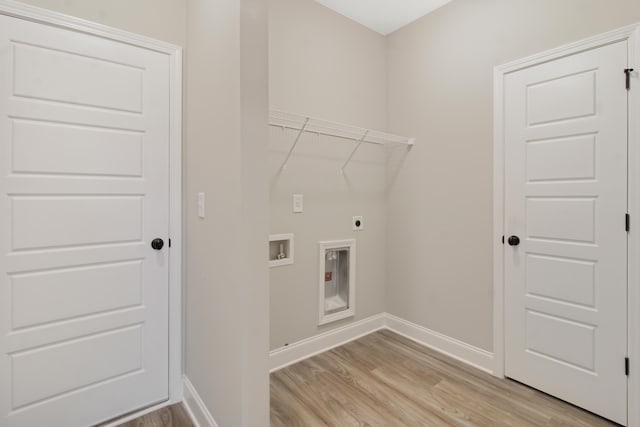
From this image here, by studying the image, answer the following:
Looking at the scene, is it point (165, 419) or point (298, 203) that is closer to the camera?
point (165, 419)

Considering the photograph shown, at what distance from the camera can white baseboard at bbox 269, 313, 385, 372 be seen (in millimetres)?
2338

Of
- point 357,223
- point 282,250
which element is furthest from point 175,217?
point 357,223

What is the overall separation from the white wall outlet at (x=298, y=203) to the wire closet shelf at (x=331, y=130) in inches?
10.0

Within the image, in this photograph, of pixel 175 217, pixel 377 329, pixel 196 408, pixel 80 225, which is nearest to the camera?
pixel 80 225

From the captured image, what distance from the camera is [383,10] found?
263cm

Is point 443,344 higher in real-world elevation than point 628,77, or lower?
lower

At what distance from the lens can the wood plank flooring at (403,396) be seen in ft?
5.90

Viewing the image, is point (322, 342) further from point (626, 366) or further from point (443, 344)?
point (626, 366)

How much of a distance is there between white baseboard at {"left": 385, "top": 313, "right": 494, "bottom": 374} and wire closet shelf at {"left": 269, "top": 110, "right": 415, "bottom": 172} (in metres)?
1.57

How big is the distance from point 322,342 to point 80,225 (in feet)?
6.24

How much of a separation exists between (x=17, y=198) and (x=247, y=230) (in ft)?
3.91

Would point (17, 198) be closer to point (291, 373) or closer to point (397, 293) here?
point (291, 373)

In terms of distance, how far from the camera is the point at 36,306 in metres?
1.55

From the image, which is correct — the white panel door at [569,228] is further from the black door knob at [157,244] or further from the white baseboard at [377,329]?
the black door knob at [157,244]
